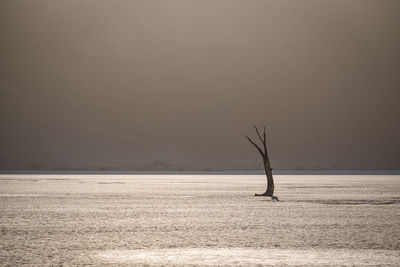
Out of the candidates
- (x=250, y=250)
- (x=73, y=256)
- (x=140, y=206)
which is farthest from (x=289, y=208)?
(x=73, y=256)

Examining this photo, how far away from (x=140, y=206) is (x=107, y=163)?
159 metres

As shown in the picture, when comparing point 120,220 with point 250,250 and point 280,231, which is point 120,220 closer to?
point 280,231

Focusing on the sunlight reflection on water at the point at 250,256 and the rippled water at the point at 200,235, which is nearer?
the sunlight reflection on water at the point at 250,256

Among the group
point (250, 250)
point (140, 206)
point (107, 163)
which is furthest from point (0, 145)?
point (250, 250)

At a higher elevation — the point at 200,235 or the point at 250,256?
the point at 200,235

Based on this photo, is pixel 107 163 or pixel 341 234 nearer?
pixel 341 234

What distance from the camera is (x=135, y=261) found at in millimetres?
11688

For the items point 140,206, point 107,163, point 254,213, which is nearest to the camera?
point 254,213

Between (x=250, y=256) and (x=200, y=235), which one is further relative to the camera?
(x=200, y=235)

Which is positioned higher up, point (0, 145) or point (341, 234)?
point (0, 145)

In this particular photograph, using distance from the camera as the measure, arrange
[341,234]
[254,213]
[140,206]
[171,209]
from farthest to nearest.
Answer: [140,206], [171,209], [254,213], [341,234]

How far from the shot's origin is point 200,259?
39.2ft

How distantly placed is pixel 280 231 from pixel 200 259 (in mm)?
4913

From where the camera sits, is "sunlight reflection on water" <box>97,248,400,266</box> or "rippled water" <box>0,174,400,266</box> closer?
"sunlight reflection on water" <box>97,248,400,266</box>
